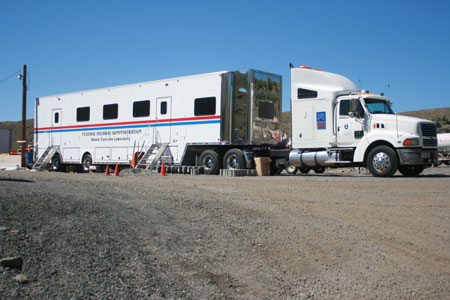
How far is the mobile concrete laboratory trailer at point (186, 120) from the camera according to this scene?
17.9m

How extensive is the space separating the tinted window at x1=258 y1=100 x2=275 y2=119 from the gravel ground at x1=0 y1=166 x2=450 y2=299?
9.80 m

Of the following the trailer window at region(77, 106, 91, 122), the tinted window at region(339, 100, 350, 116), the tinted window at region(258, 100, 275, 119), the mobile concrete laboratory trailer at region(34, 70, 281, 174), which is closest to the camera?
the tinted window at region(339, 100, 350, 116)

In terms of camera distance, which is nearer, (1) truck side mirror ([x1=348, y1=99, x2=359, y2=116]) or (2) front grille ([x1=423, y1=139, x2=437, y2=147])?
(2) front grille ([x1=423, y1=139, x2=437, y2=147])

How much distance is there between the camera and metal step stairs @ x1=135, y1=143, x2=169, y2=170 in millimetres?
19484

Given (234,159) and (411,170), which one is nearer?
(411,170)

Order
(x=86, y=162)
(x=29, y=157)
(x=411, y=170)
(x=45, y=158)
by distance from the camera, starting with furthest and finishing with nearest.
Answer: (x=29, y=157) → (x=45, y=158) → (x=86, y=162) → (x=411, y=170)

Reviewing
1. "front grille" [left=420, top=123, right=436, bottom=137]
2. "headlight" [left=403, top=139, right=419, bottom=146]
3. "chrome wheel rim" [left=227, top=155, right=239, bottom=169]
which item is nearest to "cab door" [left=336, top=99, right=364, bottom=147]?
"headlight" [left=403, top=139, right=419, bottom=146]

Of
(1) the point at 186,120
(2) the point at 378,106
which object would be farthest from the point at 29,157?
(2) the point at 378,106

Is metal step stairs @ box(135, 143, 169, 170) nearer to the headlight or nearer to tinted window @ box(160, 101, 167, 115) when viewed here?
tinted window @ box(160, 101, 167, 115)

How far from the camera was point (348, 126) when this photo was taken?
15.9 meters

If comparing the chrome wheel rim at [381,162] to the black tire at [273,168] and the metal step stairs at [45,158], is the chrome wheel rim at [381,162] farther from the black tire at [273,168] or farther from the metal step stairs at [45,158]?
the metal step stairs at [45,158]

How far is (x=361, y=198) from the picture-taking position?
1010 cm

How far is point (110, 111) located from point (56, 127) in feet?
14.0

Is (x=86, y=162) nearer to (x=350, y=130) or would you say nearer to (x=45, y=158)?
(x=45, y=158)
